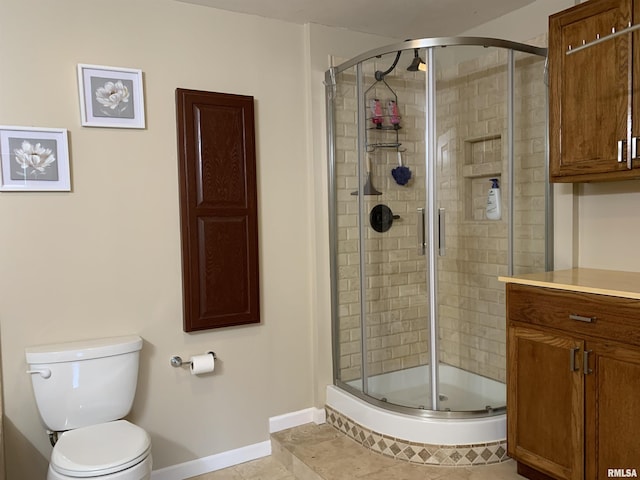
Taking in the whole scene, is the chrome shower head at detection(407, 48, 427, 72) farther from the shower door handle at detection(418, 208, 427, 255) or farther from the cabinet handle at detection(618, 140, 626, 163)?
the cabinet handle at detection(618, 140, 626, 163)

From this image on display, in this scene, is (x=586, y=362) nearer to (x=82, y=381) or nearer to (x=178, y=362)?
(x=178, y=362)

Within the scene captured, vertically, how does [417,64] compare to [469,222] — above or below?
above

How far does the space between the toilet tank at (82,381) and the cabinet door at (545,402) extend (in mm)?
1737

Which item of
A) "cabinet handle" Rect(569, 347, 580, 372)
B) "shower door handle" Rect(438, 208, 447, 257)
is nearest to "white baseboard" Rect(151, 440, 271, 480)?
"shower door handle" Rect(438, 208, 447, 257)

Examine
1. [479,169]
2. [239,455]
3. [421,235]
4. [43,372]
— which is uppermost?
[479,169]

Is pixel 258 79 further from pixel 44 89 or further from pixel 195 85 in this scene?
pixel 44 89

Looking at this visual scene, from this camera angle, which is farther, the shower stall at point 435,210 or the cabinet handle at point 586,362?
the shower stall at point 435,210

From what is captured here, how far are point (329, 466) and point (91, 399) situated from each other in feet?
3.73

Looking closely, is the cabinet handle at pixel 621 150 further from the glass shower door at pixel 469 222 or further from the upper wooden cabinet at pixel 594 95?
the glass shower door at pixel 469 222

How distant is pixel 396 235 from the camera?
108 inches

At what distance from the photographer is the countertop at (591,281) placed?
186 centimetres

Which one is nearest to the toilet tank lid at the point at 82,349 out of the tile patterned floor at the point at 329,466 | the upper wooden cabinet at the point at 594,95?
the tile patterned floor at the point at 329,466

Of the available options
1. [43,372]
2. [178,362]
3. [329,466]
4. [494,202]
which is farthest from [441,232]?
[43,372]

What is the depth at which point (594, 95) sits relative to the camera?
2127 millimetres
